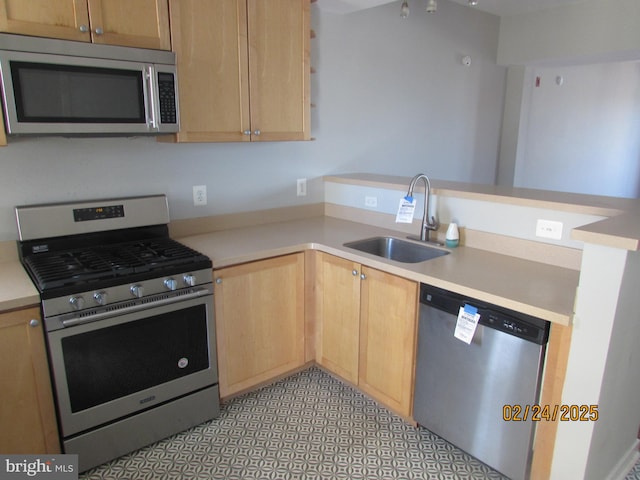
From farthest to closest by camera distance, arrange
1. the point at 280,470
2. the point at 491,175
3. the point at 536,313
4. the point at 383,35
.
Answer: the point at 491,175 < the point at 383,35 < the point at 280,470 < the point at 536,313

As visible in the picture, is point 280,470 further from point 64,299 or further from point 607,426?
point 607,426

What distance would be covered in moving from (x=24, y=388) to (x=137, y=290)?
53cm

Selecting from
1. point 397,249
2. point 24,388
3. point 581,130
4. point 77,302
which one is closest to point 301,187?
point 397,249

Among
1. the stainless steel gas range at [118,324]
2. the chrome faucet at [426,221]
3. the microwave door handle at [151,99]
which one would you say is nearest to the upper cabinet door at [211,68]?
the microwave door handle at [151,99]

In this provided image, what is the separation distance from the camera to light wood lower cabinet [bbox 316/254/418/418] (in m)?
2.06

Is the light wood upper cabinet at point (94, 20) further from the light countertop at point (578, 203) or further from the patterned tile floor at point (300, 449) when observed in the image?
the patterned tile floor at point (300, 449)

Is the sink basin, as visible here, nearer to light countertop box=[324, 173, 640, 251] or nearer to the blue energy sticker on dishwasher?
light countertop box=[324, 173, 640, 251]

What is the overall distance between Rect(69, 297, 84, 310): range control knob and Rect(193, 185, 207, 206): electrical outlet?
3.24 feet

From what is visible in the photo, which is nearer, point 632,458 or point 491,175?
point 632,458

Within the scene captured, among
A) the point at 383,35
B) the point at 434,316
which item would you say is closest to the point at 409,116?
the point at 383,35

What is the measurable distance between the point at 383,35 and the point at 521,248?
1973 mm

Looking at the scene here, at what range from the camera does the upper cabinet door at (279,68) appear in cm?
231

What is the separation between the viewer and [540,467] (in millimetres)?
1694

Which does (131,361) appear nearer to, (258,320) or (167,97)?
(258,320)
